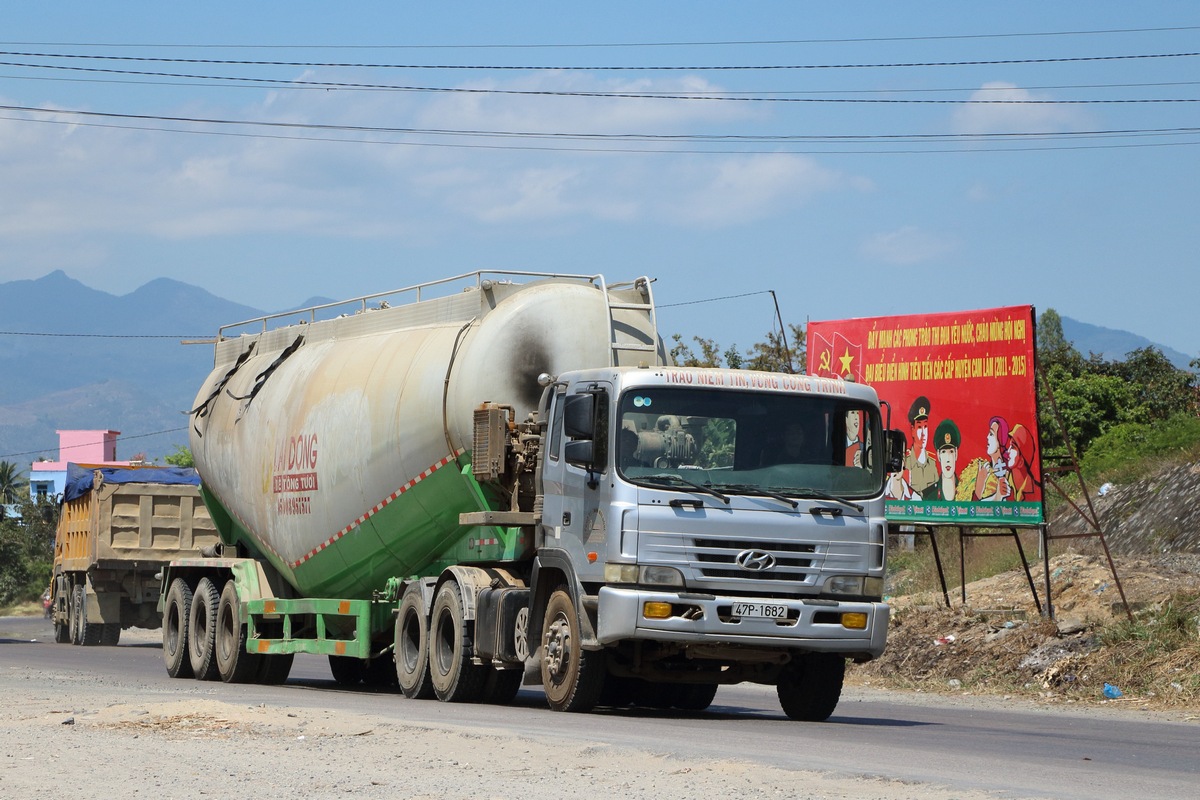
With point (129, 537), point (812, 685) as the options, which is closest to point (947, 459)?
point (812, 685)

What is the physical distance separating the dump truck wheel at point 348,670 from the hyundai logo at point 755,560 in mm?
8160

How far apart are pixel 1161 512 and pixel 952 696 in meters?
8.48

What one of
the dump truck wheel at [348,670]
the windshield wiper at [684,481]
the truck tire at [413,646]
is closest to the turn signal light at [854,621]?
the windshield wiper at [684,481]

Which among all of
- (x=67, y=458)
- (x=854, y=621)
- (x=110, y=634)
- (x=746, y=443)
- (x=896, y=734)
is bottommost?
(x=896, y=734)

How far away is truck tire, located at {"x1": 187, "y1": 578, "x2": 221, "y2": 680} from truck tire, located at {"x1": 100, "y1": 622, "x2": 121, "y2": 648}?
1185 cm

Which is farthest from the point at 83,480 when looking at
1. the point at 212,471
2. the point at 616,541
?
the point at 616,541

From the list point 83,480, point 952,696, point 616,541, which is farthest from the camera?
point 83,480

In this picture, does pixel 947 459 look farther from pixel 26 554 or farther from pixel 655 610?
pixel 26 554

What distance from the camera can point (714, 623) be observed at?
1222 centimetres

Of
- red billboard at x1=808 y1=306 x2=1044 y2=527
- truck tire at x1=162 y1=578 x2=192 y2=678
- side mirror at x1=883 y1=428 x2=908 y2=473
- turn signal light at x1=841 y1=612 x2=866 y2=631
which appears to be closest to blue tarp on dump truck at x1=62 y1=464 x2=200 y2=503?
truck tire at x1=162 y1=578 x2=192 y2=678

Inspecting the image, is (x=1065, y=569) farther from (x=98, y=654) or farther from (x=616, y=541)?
(x=98, y=654)

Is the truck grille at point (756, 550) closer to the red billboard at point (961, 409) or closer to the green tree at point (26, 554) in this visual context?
the red billboard at point (961, 409)

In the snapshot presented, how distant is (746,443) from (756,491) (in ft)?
1.50

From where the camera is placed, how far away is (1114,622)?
63.4 feet
